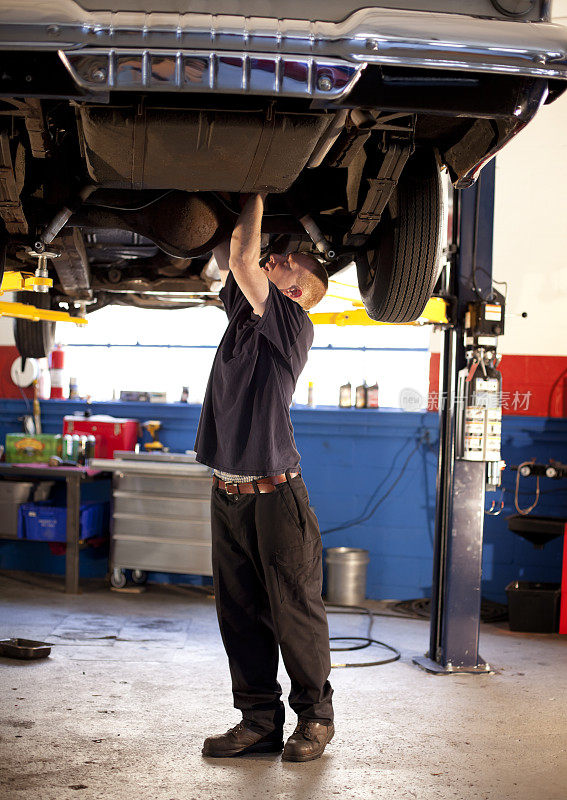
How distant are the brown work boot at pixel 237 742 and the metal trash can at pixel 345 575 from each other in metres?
2.96

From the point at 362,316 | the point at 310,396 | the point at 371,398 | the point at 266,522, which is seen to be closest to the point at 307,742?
the point at 266,522

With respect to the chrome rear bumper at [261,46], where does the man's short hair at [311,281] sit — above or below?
below

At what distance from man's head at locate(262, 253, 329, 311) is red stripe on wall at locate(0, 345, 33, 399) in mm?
4324

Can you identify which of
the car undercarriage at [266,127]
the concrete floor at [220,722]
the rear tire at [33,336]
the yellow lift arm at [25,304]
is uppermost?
the car undercarriage at [266,127]

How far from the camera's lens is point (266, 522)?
267 cm

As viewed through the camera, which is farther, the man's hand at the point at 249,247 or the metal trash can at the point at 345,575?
the metal trash can at the point at 345,575

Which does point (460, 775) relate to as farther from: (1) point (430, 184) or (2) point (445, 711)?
(1) point (430, 184)

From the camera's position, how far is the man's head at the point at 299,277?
2.75 meters

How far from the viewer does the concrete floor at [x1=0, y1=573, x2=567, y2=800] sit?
2600 millimetres

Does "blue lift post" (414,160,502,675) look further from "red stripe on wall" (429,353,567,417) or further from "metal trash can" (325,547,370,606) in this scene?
"red stripe on wall" (429,353,567,417)

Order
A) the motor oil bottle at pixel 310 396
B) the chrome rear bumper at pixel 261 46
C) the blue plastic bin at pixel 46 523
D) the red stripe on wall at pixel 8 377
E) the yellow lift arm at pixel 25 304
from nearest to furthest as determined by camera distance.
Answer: the chrome rear bumper at pixel 261 46 < the yellow lift arm at pixel 25 304 < the blue plastic bin at pixel 46 523 < the motor oil bottle at pixel 310 396 < the red stripe on wall at pixel 8 377

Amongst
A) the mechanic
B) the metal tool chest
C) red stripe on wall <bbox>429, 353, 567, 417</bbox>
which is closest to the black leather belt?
the mechanic

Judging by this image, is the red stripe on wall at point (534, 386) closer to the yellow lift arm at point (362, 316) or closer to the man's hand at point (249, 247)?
the yellow lift arm at point (362, 316)

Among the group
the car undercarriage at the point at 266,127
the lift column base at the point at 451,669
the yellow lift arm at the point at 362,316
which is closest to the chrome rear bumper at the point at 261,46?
the car undercarriage at the point at 266,127
